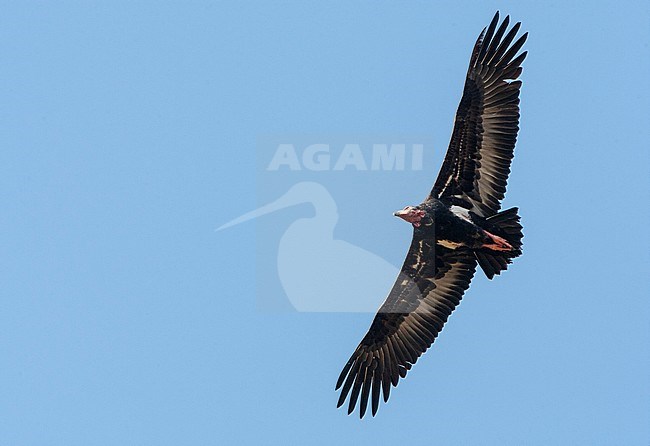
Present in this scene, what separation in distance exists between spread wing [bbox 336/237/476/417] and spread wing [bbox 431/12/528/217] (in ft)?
5.24

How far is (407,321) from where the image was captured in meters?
29.7

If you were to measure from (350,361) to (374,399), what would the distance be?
1.06 m

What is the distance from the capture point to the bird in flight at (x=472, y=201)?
27.5 m

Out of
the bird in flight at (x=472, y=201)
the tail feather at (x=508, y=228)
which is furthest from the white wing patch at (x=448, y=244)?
the tail feather at (x=508, y=228)

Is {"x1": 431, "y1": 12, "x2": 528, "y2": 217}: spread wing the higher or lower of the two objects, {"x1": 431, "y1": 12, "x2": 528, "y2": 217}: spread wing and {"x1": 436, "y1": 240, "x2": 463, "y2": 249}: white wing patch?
the higher

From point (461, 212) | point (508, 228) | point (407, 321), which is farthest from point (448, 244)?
point (407, 321)

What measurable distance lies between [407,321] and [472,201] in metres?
3.44

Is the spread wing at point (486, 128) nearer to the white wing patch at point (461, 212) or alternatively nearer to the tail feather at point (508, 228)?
the white wing patch at point (461, 212)

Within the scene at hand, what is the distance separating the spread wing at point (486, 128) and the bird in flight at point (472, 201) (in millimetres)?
22

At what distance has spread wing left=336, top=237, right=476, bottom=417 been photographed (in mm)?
29062

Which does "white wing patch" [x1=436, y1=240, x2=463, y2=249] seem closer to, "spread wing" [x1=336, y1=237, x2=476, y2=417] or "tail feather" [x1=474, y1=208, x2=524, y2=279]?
"spread wing" [x1=336, y1=237, x2=476, y2=417]

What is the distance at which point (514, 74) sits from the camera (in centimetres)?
2777

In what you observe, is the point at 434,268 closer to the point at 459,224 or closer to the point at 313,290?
the point at 459,224

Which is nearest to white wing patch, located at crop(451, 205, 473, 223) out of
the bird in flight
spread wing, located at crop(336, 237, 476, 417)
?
the bird in flight
